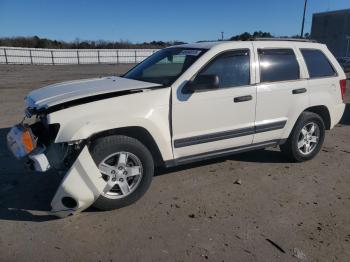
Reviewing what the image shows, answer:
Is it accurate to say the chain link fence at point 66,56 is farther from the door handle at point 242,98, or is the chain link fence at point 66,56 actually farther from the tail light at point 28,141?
the tail light at point 28,141

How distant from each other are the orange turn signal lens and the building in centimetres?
6213

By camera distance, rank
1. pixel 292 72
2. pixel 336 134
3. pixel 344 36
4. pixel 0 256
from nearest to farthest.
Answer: pixel 0 256, pixel 292 72, pixel 336 134, pixel 344 36

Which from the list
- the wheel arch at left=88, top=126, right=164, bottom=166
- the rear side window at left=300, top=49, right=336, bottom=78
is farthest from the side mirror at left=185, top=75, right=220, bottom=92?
the rear side window at left=300, top=49, right=336, bottom=78

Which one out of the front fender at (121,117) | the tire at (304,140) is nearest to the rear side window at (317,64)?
the tire at (304,140)

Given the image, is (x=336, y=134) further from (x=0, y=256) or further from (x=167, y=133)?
(x=0, y=256)

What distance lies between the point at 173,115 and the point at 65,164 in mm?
1306

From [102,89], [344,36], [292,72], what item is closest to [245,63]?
[292,72]

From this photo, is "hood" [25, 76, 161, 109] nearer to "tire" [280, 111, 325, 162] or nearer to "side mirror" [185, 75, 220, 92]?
A: "side mirror" [185, 75, 220, 92]

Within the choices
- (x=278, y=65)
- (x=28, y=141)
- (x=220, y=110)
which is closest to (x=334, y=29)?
(x=278, y=65)

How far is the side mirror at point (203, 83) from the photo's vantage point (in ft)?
13.7

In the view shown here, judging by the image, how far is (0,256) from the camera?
3129mm

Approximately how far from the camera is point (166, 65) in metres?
5.04

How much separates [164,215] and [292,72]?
2.84 m

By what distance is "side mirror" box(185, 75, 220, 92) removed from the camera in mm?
4184
